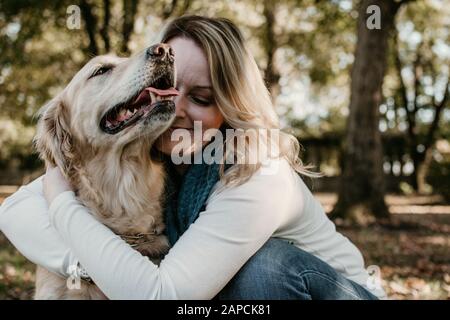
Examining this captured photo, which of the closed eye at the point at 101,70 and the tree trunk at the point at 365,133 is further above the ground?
the closed eye at the point at 101,70

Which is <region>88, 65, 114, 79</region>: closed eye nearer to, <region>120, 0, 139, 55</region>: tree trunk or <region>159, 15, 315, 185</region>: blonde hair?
<region>159, 15, 315, 185</region>: blonde hair

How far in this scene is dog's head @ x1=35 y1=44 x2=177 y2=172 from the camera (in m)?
2.44

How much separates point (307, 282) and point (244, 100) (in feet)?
2.84

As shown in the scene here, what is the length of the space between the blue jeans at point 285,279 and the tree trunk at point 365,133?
6358 mm

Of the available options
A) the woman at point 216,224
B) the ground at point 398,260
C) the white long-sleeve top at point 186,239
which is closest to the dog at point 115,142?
the woman at point 216,224

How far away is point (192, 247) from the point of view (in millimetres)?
2131

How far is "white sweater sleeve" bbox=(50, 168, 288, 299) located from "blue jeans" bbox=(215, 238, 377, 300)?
86 millimetres

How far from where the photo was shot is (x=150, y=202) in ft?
9.04

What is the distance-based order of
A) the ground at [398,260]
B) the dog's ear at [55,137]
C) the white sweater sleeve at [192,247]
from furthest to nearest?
the ground at [398,260]
the dog's ear at [55,137]
the white sweater sleeve at [192,247]

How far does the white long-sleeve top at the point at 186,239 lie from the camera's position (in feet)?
6.85

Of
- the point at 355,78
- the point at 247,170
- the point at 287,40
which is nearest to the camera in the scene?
the point at 247,170

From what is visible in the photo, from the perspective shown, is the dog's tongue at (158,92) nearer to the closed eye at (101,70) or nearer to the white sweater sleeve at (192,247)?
the closed eye at (101,70)
